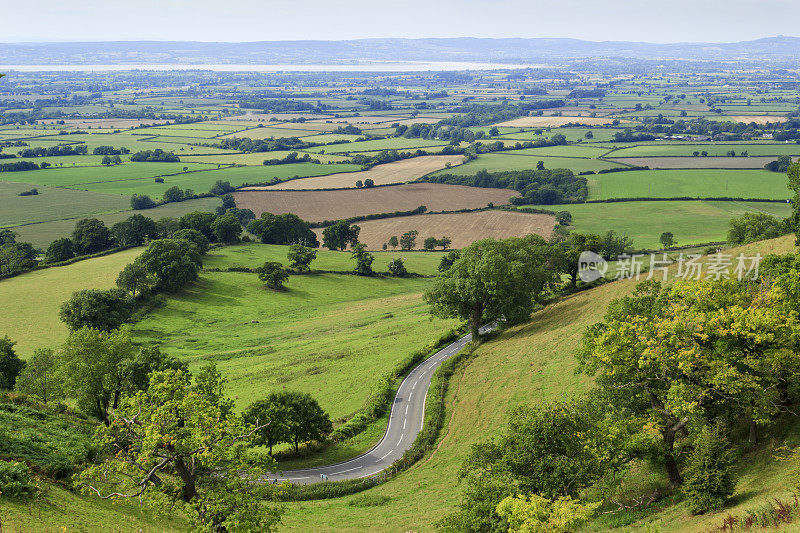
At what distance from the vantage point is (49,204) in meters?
176

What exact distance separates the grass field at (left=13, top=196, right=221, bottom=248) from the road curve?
113 meters

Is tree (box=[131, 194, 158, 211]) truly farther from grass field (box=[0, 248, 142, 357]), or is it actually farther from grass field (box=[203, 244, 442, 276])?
grass field (box=[203, 244, 442, 276])

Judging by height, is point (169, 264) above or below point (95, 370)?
below

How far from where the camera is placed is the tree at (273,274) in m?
112

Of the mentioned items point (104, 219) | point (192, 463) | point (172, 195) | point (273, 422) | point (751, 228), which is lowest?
point (104, 219)

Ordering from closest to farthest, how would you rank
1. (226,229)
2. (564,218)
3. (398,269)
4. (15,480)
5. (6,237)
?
(15,480)
(398,269)
(6,237)
(226,229)
(564,218)

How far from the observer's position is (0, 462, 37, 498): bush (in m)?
27.0

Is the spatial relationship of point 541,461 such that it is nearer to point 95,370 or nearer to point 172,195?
point 95,370

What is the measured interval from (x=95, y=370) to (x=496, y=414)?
35.6m

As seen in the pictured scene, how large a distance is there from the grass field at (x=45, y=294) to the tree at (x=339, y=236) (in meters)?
43.5

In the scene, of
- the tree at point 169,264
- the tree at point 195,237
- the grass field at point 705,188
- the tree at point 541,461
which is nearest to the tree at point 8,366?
the tree at point 169,264

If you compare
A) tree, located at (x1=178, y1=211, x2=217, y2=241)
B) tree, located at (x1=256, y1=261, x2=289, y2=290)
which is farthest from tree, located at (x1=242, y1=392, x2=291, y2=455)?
tree, located at (x1=178, y1=211, x2=217, y2=241)

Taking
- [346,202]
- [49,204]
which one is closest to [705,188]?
[346,202]

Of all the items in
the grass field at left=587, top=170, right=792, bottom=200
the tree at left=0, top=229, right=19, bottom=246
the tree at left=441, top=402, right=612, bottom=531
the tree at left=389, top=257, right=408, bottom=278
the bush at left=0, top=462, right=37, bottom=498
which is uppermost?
the bush at left=0, top=462, right=37, bottom=498
